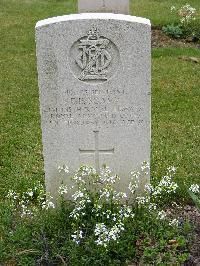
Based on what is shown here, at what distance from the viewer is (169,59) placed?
35.5 feet

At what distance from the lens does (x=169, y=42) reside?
11961mm

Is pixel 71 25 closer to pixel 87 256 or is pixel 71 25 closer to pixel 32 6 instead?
pixel 87 256

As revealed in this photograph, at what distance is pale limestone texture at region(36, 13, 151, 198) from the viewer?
4711mm

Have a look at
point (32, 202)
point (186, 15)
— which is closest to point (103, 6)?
point (186, 15)

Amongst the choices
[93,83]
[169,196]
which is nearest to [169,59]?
[169,196]

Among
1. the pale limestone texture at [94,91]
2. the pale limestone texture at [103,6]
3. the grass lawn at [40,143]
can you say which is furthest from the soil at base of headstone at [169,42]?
the pale limestone texture at [94,91]

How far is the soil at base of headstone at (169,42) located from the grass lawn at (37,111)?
0.43m

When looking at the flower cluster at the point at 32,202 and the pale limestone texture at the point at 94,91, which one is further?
the flower cluster at the point at 32,202

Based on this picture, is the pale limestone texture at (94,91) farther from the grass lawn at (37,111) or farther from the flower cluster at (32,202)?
the grass lawn at (37,111)

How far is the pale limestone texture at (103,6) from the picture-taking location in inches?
423

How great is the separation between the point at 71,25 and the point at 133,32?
1.67 ft

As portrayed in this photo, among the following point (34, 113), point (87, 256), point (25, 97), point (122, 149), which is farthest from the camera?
point (25, 97)

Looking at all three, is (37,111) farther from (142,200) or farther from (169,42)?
(169,42)

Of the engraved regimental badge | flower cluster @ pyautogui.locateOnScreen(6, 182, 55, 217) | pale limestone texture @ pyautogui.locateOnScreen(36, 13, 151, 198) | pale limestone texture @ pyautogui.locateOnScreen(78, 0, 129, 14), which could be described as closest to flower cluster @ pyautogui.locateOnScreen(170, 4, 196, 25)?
pale limestone texture @ pyautogui.locateOnScreen(78, 0, 129, 14)
